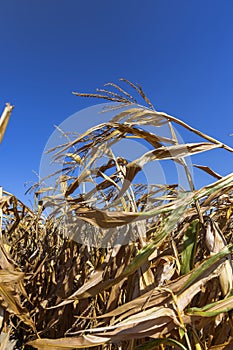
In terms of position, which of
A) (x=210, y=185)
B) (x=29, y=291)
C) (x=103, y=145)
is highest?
(x=103, y=145)

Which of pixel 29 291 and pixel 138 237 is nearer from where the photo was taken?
pixel 138 237

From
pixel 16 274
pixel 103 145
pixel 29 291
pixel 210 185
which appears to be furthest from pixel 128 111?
pixel 29 291

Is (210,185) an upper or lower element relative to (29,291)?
upper

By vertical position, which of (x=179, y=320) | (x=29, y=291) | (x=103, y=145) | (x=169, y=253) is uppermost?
(x=103, y=145)

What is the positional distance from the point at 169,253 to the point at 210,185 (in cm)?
22

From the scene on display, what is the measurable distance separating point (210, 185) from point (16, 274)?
448 millimetres

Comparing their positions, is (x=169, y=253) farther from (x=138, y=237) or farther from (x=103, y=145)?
(x=103, y=145)

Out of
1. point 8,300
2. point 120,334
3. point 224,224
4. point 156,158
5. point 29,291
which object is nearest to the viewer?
point 120,334

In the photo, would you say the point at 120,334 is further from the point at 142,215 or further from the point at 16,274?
the point at 16,274

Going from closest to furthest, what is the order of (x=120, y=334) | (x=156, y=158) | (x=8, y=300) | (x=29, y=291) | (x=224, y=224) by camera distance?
(x=120, y=334)
(x=156, y=158)
(x=8, y=300)
(x=224, y=224)
(x=29, y=291)

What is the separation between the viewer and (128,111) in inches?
28.5

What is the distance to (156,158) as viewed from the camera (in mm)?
602

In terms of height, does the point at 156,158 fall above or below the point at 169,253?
above

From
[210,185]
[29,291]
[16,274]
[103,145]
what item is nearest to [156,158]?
[210,185]
